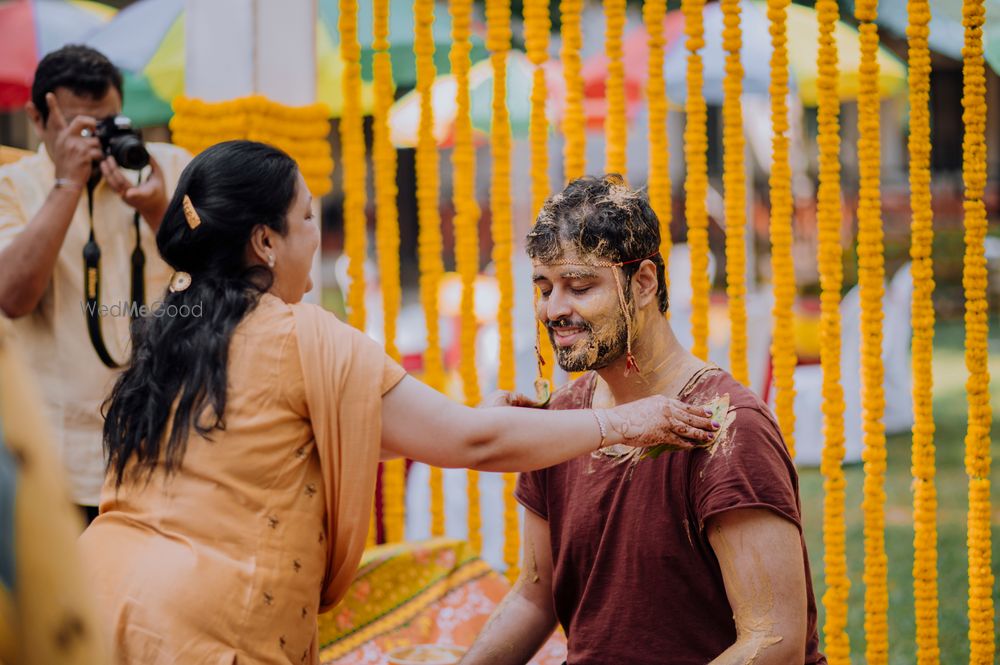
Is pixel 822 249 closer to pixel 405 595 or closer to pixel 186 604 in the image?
pixel 405 595

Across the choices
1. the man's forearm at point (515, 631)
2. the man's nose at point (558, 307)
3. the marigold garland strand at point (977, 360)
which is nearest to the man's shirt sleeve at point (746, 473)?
the man's nose at point (558, 307)

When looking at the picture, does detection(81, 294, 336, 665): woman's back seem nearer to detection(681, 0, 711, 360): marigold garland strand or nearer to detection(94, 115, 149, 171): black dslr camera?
detection(94, 115, 149, 171): black dslr camera

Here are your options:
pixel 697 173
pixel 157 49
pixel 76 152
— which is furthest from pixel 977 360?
pixel 157 49

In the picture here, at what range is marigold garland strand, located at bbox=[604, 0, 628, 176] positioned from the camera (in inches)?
113

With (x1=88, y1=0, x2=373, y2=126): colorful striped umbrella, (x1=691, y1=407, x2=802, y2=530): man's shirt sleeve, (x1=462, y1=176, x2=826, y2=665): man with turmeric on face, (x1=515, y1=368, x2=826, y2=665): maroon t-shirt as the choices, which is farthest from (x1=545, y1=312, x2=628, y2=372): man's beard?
(x1=88, y1=0, x2=373, y2=126): colorful striped umbrella

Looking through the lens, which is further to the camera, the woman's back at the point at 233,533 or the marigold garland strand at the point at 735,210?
the marigold garland strand at the point at 735,210

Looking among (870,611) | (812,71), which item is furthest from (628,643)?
(812,71)

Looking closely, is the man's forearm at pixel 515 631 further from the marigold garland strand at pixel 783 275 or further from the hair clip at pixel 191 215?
the hair clip at pixel 191 215

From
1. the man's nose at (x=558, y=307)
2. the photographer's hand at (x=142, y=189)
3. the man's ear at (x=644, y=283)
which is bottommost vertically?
the man's nose at (x=558, y=307)

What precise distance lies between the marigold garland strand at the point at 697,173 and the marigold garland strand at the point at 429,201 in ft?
2.23

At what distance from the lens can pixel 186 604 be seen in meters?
1.67

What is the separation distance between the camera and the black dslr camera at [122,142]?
2.79 m

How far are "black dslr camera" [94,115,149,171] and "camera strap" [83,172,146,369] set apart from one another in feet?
0.35

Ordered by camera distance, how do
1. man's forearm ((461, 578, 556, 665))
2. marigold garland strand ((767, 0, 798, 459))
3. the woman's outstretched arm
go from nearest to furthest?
1. the woman's outstretched arm
2. man's forearm ((461, 578, 556, 665))
3. marigold garland strand ((767, 0, 798, 459))
